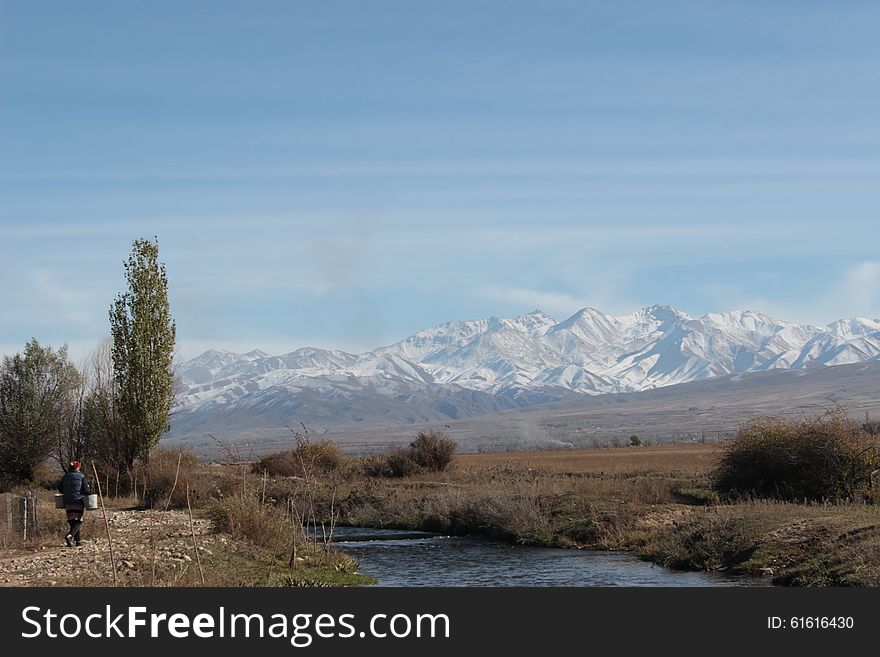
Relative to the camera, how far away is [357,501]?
2190 inches

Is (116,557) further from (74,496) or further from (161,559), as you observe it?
(74,496)

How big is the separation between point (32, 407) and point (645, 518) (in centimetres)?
3827

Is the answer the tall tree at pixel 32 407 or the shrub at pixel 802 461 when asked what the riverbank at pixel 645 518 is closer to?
the shrub at pixel 802 461

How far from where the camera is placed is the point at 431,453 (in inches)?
2781

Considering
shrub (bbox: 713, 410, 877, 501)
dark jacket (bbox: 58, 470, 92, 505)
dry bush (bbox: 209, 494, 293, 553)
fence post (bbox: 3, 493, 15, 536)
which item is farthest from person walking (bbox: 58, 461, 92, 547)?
shrub (bbox: 713, 410, 877, 501)

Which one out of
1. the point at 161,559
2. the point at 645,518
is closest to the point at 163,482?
the point at 645,518

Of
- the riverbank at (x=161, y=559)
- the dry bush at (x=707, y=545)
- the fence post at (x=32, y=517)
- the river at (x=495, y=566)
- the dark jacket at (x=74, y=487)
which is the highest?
the dark jacket at (x=74, y=487)

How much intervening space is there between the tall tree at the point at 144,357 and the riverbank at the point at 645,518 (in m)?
11.0

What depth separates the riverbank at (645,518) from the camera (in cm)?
2842

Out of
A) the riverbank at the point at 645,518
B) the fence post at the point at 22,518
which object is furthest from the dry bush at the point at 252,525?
the riverbank at the point at 645,518

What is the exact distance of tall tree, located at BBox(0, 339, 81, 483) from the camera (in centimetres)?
6097

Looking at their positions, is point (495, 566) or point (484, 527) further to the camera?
point (484, 527)

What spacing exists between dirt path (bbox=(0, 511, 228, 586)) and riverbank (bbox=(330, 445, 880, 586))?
1393 cm

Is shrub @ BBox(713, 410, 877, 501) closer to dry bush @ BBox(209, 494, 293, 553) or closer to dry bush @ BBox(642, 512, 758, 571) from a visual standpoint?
dry bush @ BBox(642, 512, 758, 571)
